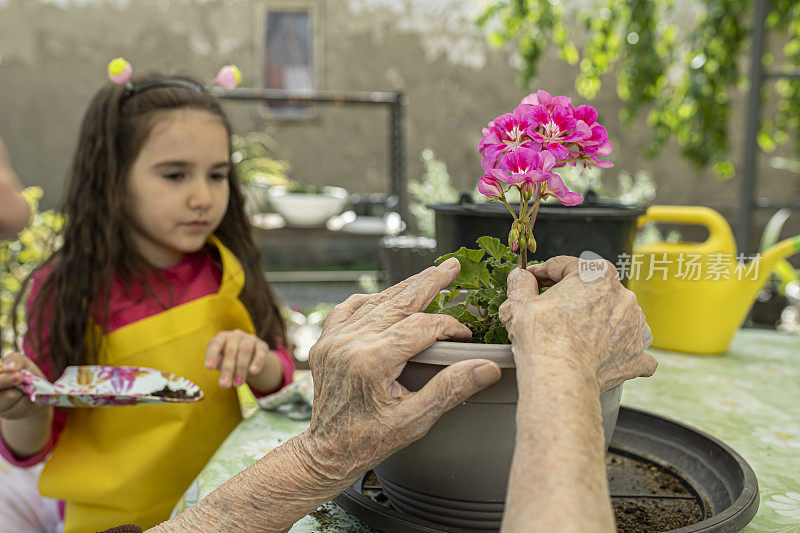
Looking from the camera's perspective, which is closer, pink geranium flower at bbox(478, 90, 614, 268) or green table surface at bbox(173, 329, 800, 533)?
pink geranium flower at bbox(478, 90, 614, 268)

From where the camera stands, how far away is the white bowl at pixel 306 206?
258 cm

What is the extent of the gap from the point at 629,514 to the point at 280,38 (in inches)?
295

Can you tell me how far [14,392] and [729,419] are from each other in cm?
111

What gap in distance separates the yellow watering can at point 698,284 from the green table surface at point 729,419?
52 mm

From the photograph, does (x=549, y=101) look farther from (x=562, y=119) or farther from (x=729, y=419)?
(x=729, y=419)

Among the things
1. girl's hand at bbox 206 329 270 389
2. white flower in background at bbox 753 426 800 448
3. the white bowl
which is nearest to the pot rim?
white flower in background at bbox 753 426 800 448

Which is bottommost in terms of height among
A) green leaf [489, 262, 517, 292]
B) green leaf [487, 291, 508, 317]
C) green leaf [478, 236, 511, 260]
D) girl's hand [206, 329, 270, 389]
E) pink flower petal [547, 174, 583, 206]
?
girl's hand [206, 329, 270, 389]

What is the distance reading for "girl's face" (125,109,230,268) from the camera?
4.66 feet

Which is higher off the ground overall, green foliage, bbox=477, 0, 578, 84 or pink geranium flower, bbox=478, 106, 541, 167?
green foliage, bbox=477, 0, 578, 84

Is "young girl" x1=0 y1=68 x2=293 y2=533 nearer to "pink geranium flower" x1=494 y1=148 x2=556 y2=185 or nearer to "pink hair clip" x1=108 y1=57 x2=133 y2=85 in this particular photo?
"pink hair clip" x1=108 y1=57 x2=133 y2=85

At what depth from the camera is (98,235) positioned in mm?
1473

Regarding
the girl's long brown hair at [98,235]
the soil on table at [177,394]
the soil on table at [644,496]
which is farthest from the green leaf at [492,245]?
the girl's long brown hair at [98,235]

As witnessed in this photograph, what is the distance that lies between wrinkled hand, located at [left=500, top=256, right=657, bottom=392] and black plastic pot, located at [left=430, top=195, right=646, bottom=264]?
41cm

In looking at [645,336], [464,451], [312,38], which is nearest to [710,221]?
[645,336]
